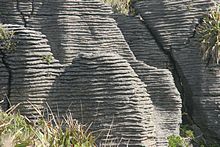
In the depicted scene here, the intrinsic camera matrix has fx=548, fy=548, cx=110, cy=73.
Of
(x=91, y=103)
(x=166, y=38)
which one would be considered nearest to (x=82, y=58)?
(x=91, y=103)

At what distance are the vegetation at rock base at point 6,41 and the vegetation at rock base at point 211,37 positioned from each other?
3995mm

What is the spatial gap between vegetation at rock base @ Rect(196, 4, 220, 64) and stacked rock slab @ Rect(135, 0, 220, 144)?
6.3 inches

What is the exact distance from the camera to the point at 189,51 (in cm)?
1159

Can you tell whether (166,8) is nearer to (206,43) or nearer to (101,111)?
(206,43)

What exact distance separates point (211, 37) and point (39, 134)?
16.3 ft

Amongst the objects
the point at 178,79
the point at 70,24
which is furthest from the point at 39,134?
the point at 178,79

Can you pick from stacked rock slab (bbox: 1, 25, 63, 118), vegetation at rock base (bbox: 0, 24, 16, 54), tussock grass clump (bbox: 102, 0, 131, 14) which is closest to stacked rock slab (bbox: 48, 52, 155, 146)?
stacked rock slab (bbox: 1, 25, 63, 118)

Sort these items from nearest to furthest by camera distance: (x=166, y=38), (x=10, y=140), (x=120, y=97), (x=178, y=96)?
(x=10, y=140) < (x=120, y=97) < (x=178, y=96) < (x=166, y=38)

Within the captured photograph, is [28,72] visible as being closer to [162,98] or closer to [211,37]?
[162,98]

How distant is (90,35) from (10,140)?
4.67 metres

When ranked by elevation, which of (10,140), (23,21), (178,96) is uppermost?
(23,21)

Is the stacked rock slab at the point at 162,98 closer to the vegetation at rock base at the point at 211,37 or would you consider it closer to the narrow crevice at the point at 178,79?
the narrow crevice at the point at 178,79

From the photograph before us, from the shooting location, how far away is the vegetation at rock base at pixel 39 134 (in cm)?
738

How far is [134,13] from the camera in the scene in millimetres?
12102
